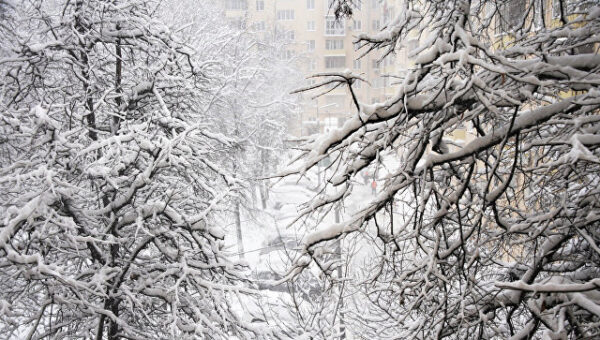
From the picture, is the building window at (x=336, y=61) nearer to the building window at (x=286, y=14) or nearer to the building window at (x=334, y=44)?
the building window at (x=334, y=44)

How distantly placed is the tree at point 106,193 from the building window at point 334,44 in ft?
138

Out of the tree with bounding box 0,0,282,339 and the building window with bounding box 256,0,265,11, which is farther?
the building window with bounding box 256,0,265,11

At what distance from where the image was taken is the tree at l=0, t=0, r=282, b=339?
501 cm

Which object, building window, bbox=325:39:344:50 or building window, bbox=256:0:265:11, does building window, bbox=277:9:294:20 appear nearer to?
building window, bbox=256:0:265:11

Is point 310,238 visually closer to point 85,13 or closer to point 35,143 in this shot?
point 35,143

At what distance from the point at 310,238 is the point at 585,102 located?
6.12 ft

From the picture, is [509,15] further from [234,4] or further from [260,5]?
[234,4]

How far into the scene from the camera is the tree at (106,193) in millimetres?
5012

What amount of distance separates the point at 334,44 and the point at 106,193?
44137mm

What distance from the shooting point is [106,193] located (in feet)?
19.3

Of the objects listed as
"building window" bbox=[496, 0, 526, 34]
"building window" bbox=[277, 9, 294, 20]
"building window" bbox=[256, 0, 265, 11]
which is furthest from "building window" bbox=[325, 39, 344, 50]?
"building window" bbox=[496, 0, 526, 34]

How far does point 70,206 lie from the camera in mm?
5344

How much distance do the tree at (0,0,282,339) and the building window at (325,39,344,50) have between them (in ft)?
138

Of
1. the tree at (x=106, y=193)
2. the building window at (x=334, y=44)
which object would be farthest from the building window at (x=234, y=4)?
the tree at (x=106, y=193)
